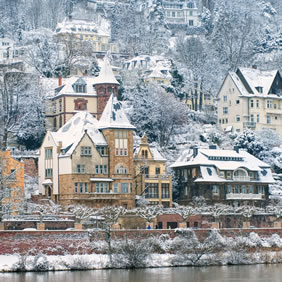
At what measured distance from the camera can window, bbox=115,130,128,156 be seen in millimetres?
107062

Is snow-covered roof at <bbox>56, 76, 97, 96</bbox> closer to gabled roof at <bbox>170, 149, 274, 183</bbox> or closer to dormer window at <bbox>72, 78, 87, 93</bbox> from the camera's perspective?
dormer window at <bbox>72, 78, 87, 93</bbox>

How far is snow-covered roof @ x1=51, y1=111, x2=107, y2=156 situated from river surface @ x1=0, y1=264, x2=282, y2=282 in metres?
24.3

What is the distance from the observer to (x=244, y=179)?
116 meters


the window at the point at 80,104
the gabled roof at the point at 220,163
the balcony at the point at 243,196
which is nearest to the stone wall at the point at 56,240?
the gabled roof at the point at 220,163

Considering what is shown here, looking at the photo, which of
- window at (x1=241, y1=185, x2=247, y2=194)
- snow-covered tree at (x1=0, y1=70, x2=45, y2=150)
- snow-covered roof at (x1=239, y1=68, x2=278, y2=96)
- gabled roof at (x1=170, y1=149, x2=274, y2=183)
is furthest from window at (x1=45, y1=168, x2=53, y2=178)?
snow-covered roof at (x1=239, y1=68, x2=278, y2=96)

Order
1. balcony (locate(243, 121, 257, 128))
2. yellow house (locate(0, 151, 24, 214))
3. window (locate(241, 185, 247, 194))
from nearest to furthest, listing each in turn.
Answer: yellow house (locate(0, 151, 24, 214)), window (locate(241, 185, 247, 194)), balcony (locate(243, 121, 257, 128))

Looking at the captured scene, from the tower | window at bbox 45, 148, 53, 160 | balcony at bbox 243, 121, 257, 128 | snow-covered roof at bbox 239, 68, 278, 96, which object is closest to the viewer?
window at bbox 45, 148, 53, 160

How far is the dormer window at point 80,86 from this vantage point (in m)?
125

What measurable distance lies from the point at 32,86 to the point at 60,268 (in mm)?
48768

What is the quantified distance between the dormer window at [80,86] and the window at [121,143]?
742 inches

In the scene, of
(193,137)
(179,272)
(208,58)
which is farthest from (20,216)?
(208,58)

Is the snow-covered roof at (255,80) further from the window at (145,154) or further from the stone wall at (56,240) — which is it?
the stone wall at (56,240)

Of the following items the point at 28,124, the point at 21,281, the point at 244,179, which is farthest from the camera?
the point at 28,124

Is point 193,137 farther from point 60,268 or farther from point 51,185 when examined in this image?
point 60,268
